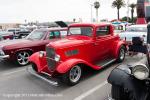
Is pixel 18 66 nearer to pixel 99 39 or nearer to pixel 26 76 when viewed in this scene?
pixel 26 76

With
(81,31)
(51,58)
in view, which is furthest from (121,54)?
(51,58)

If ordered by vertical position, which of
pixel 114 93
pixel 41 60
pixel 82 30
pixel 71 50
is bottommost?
pixel 114 93

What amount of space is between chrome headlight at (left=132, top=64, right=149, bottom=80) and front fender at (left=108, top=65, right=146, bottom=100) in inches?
6.1

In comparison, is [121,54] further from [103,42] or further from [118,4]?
[118,4]

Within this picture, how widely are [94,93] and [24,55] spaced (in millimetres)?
4290

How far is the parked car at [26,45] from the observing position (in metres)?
7.15

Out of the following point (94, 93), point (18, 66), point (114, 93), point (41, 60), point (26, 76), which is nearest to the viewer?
point (114, 93)

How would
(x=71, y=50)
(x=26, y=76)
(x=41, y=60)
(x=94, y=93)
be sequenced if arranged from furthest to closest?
(x=26, y=76)
(x=41, y=60)
(x=71, y=50)
(x=94, y=93)

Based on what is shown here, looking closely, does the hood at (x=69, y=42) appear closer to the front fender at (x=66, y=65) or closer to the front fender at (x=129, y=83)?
the front fender at (x=66, y=65)

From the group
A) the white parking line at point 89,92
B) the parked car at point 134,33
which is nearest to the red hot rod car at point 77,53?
the white parking line at point 89,92

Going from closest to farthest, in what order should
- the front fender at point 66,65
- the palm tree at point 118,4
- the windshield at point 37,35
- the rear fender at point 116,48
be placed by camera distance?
the front fender at point 66,65 → the rear fender at point 116,48 → the windshield at point 37,35 → the palm tree at point 118,4

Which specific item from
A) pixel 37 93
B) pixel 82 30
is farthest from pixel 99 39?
pixel 37 93

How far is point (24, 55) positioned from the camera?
7680 millimetres

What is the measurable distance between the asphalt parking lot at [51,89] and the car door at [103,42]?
665 millimetres
